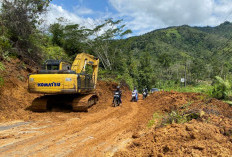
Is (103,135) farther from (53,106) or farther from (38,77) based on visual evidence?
(53,106)

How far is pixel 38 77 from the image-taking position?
9.02 metres

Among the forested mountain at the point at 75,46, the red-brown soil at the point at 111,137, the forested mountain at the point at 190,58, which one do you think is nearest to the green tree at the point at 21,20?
the forested mountain at the point at 75,46

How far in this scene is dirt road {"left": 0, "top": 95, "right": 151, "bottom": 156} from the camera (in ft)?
15.2

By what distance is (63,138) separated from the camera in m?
5.65

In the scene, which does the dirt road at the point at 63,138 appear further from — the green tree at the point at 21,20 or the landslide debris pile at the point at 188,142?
the green tree at the point at 21,20

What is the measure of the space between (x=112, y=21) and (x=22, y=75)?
19.7 meters

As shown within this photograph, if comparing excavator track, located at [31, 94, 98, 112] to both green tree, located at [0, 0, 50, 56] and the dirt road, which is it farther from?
green tree, located at [0, 0, 50, 56]

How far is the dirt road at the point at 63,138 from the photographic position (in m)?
4.64

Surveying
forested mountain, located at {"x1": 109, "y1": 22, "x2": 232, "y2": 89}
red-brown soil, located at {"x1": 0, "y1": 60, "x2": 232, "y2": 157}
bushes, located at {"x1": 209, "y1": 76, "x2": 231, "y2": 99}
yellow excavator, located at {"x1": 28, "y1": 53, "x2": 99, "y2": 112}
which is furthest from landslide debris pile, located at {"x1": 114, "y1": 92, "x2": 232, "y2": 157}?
forested mountain, located at {"x1": 109, "y1": 22, "x2": 232, "y2": 89}

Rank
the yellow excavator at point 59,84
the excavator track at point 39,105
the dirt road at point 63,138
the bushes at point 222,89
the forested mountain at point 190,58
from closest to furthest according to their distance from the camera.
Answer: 1. the dirt road at point 63,138
2. the yellow excavator at point 59,84
3. the bushes at point 222,89
4. the excavator track at point 39,105
5. the forested mountain at point 190,58

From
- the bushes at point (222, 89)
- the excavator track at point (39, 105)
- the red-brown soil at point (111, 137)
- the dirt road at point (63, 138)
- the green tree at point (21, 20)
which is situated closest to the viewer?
the red-brown soil at point (111, 137)

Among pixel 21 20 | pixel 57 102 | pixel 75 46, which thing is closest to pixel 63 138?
pixel 57 102

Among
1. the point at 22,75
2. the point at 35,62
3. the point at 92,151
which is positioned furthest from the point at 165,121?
the point at 35,62

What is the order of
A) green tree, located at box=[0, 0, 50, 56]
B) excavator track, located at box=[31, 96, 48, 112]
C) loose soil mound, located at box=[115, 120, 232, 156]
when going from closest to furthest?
loose soil mound, located at box=[115, 120, 232, 156]
excavator track, located at box=[31, 96, 48, 112]
green tree, located at box=[0, 0, 50, 56]
